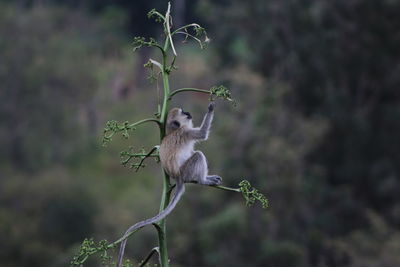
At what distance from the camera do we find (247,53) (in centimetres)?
3112

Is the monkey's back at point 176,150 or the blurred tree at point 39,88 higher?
the blurred tree at point 39,88

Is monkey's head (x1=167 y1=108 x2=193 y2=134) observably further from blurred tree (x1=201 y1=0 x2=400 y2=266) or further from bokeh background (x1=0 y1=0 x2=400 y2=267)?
blurred tree (x1=201 y1=0 x2=400 y2=266)

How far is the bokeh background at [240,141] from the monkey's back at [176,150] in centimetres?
1660

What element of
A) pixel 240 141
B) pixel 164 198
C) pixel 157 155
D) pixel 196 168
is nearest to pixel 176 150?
pixel 196 168

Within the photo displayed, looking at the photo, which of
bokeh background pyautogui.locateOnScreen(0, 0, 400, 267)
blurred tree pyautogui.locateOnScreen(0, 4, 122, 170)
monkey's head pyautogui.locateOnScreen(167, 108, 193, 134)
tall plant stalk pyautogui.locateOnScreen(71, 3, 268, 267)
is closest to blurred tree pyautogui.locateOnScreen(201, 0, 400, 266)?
bokeh background pyautogui.locateOnScreen(0, 0, 400, 267)

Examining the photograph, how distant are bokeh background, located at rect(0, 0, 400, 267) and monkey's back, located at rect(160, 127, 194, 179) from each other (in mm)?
16600

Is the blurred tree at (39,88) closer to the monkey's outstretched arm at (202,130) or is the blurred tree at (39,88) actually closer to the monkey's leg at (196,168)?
the monkey's outstretched arm at (202,130)

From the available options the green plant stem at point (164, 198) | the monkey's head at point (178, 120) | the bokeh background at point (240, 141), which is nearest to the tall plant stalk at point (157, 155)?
the green plant stem at point (164, 198)

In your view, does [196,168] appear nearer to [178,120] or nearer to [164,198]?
[178,120]

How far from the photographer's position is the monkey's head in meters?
6.07

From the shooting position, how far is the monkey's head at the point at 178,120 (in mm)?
6067

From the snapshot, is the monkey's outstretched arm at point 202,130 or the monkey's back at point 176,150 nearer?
the monkey's back at point 176,150

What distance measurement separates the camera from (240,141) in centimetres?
2597

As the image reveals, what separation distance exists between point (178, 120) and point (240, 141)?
19887mm
